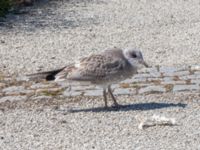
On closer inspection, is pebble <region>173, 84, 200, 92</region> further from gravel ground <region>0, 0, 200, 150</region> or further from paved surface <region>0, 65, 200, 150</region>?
gravel ground <region>0, 0, 200, 150</region>

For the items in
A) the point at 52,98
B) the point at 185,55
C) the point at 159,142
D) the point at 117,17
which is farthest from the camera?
the point at 117,17

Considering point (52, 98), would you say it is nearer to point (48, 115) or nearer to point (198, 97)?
point (48, 115)

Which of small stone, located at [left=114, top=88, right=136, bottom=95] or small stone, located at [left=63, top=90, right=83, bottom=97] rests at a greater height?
small stone, located at [left=63, top=90, right=83, bottom=97]

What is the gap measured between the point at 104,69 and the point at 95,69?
0.33 feet

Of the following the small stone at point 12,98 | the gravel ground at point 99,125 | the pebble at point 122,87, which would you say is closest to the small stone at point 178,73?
the pebble at point 122,87

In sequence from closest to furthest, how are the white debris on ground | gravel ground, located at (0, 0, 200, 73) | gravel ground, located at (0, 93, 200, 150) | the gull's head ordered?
1. gravel ground, located at (0, 93, 200, 150)
2. the white debris on ground
3. the gull's head
4. gravel ground, located at (0, 0, 200, 73)

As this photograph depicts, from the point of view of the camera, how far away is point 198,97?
346 inches

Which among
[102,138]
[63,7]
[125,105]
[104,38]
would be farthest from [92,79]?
[63,7]

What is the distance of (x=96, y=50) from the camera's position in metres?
11.9

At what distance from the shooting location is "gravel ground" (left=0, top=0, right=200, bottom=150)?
7.33 m

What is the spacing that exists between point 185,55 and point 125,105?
2.85 meters

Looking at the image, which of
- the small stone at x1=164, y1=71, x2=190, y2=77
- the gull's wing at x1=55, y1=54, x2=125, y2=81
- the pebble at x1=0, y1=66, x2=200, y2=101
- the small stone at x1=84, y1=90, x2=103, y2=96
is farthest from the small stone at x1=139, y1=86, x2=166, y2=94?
the gull's wing at x1=55, y1=54, x2=125, y2=81

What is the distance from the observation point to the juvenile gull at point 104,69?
8.29 m

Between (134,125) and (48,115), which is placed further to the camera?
(48,115)
